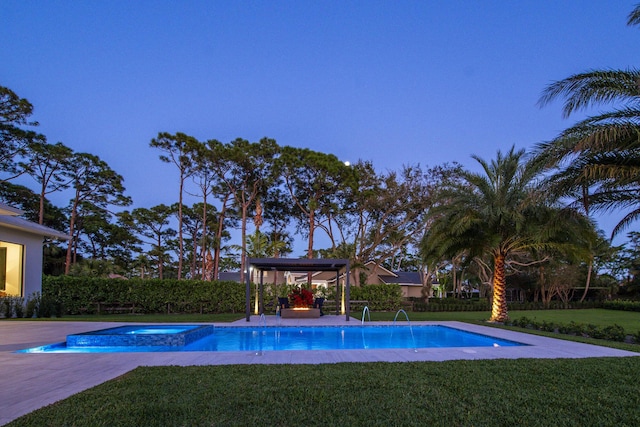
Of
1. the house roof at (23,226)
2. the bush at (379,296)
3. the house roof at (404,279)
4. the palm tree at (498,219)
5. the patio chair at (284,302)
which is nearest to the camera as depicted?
the palm tree at (498,219)

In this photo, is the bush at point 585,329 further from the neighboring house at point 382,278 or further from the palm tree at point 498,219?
the neighboring house at point 382,278

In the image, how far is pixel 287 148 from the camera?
94.1 feet

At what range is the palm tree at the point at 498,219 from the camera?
557 inches

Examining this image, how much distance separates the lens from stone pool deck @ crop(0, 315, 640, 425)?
5.13 metres

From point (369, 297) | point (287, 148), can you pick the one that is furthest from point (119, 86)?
point (369, 297)

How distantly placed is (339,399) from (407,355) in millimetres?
3547

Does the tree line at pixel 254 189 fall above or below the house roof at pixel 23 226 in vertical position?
above

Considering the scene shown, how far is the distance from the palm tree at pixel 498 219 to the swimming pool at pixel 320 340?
126 inches

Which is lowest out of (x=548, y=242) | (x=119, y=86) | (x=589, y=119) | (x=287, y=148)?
(x=548, y=242)

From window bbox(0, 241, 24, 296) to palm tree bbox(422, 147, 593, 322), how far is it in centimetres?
1603

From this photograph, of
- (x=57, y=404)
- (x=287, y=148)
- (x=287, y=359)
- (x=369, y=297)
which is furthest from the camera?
(x=287, y=148)

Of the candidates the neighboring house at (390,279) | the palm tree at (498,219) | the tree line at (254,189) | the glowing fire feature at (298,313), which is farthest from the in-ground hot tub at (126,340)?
the neighboring house at (390,279)

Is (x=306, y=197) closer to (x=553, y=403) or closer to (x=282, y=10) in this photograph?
(x=282, y=10)

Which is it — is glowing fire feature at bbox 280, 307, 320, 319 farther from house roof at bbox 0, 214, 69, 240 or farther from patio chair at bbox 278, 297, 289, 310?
house roof at bbox 0, 214, 69, 240
